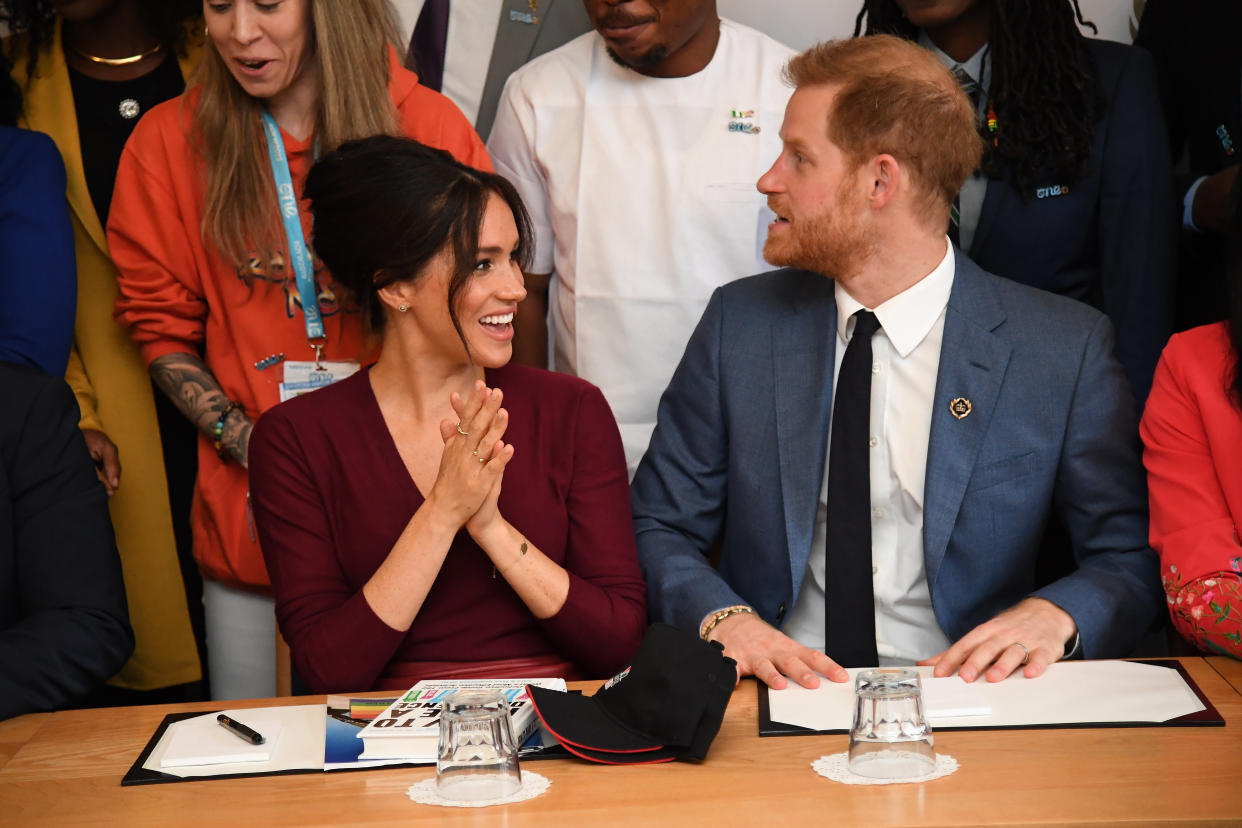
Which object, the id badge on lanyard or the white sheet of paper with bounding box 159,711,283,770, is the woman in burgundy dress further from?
the white sheet of paper with bounding box 159,711,283,770

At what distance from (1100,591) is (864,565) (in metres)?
0.37

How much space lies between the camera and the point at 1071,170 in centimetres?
269

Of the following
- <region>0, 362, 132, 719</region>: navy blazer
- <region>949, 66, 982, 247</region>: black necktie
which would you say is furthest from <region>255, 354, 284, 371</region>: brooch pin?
<region>949, 66, 982, 247</region>: black necktie

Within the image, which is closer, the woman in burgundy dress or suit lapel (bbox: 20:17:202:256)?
the woman in burgundy dress

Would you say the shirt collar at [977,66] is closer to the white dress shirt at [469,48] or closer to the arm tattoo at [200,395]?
the white dress shirt at [469,48]

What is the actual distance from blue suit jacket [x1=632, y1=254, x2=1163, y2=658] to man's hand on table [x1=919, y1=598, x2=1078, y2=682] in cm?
9

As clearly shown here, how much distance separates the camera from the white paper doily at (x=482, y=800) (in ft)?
5.07

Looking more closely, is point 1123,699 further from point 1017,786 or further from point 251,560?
point 251,560

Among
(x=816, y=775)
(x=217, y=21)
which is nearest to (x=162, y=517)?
(x=217, y=21)

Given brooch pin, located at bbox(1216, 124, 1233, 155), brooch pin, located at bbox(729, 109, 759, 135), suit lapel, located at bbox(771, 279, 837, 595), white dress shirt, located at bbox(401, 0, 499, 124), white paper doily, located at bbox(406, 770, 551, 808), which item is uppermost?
white dress shirt, located at bbox(401, 0, 499, 124)

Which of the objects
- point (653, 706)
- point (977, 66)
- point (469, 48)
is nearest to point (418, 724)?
point (653, 706)

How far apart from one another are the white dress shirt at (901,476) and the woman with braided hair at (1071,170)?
419mm

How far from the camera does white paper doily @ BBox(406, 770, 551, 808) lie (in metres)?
1.54

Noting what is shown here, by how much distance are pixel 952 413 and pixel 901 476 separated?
0.45 ft
